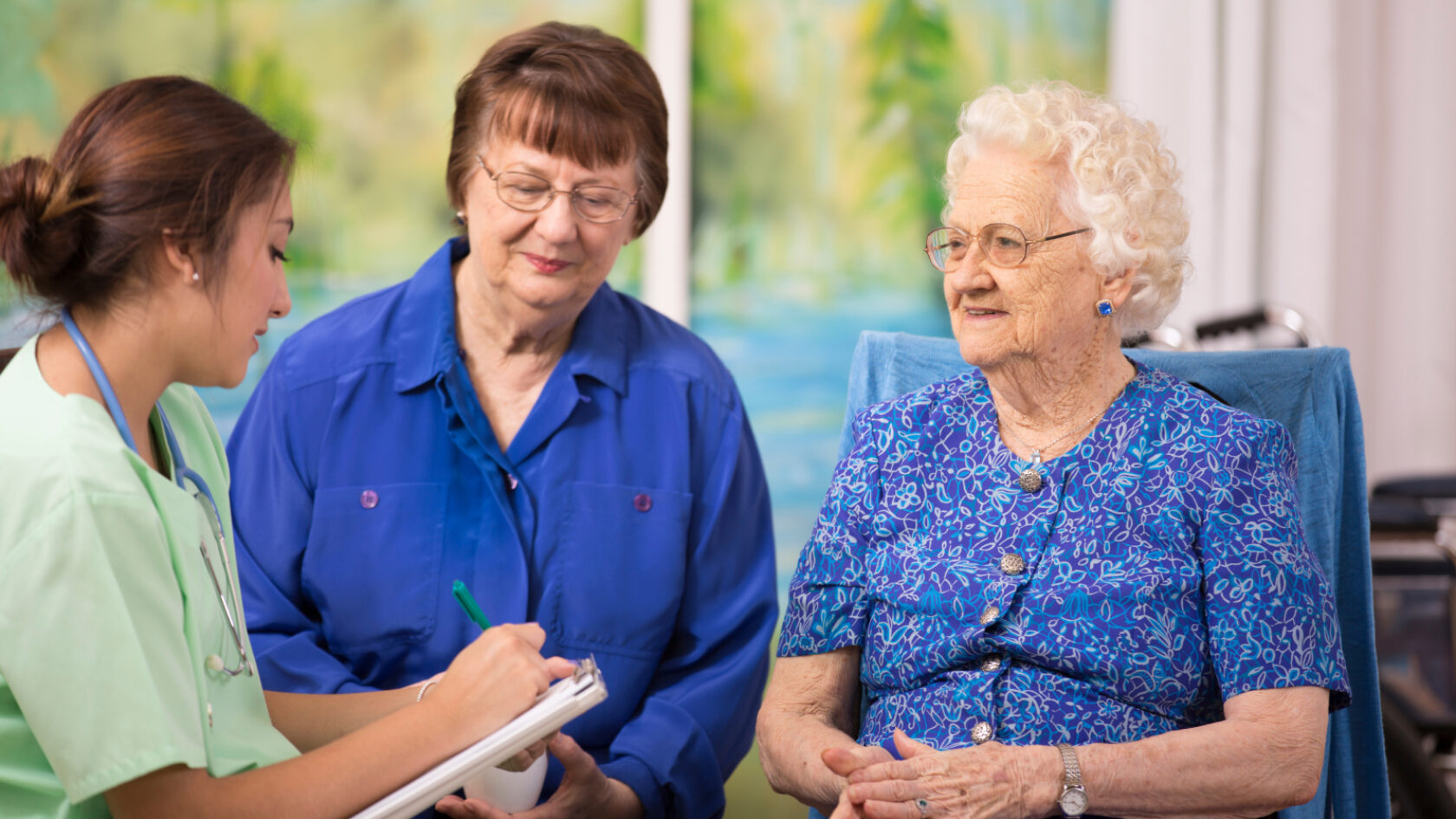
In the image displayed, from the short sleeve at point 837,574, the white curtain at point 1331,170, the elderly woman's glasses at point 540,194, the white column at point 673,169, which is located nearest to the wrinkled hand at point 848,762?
the short sleeve at point 837,574

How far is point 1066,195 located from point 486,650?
93 centimetres

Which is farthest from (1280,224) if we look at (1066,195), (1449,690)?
(1066,195)

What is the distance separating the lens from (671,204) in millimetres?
3172

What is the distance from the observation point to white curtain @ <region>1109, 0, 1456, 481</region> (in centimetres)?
323

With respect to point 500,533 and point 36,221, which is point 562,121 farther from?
point 36,221

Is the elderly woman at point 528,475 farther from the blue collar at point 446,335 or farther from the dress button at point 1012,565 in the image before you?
the dress button at point 1012,565

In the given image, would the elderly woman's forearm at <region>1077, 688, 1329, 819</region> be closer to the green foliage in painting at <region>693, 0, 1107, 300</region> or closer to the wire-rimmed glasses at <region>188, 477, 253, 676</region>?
the wire-rimmed glasses at <region>188, 477, 253, 676</region>

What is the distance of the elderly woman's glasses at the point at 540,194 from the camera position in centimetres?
171

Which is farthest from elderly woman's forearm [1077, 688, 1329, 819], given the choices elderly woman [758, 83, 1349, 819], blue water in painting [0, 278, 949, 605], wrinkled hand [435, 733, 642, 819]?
blue water in painting [0, 278, 949, 605]

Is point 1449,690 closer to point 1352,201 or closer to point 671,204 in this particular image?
point 1352,201

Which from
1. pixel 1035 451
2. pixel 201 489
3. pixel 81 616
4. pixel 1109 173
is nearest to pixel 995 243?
pixel 1109 173

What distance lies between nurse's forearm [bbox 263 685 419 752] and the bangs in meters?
0.76

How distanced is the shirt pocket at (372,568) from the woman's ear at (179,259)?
634mm

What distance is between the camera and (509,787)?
1.56 metres
